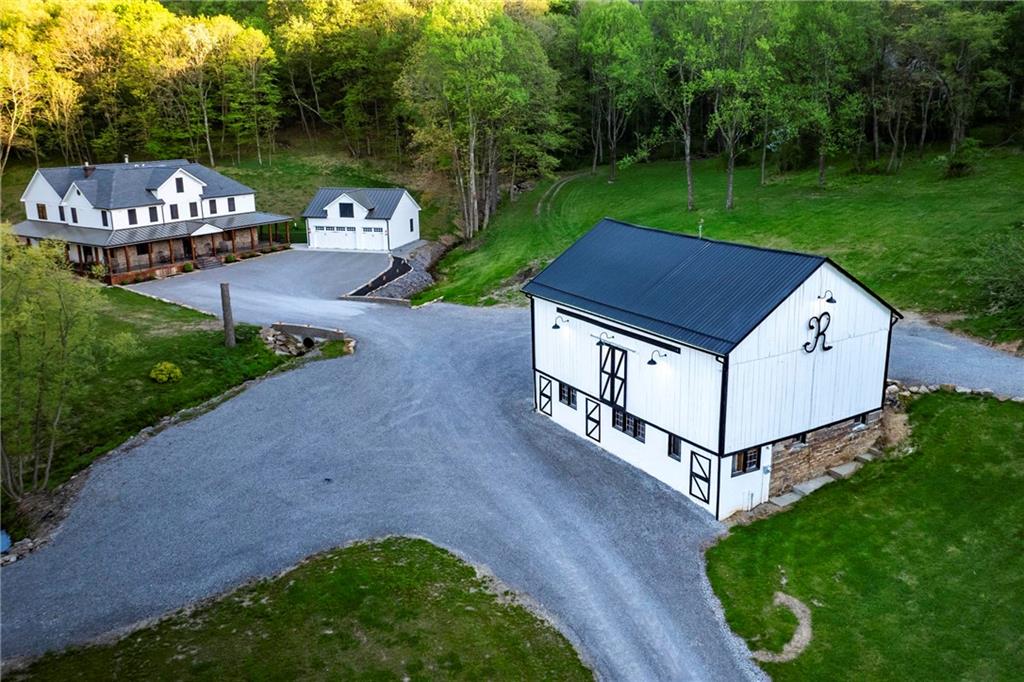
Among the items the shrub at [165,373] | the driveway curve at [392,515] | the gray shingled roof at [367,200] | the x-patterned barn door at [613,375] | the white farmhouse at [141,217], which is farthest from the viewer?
the gray shingled roof at [367,200]

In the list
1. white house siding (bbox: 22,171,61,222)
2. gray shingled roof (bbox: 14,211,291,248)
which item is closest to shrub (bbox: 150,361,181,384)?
gray shingled roof (bbox: 14,211,291,248)

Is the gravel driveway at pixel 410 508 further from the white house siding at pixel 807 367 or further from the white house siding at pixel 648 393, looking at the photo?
the white house siding at pixel 807 367

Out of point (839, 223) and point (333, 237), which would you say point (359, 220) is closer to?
point (333, 237)

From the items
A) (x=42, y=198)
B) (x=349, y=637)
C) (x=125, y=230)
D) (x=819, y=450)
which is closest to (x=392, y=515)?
(x=349, y=637)

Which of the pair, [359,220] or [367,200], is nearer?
[359,220]

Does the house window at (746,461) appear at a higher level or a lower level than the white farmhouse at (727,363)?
lower

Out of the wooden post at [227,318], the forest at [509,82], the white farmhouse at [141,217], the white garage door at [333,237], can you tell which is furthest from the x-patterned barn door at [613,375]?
the white garage door at [333,237]

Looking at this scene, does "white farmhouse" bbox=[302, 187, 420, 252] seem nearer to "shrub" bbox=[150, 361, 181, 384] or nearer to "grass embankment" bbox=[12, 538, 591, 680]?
"shrub" bbox=[150, 361, 181, 384]
